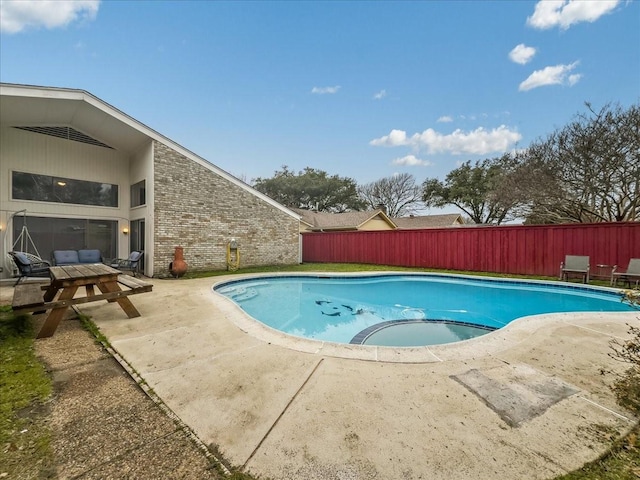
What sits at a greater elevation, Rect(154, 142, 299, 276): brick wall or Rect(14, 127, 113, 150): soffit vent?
Rect(14, 127, 113, 150): soffit vent

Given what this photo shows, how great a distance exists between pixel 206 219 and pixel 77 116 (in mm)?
4919

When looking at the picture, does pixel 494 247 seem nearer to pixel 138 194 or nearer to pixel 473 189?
pixel 138 194

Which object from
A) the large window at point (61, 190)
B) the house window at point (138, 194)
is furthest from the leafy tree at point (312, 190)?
the large window at point (61, 190)

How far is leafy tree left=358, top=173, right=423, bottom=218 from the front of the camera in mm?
32625

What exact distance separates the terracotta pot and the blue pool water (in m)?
1.77

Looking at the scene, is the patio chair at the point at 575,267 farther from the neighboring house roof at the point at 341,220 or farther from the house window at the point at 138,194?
the house window at the point at 138,194

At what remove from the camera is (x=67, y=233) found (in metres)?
9.51

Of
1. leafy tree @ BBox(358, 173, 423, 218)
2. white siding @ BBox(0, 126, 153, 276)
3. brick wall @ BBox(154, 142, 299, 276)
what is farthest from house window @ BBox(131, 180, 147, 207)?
leafy tree @ BBox(358, 173, 423, 218)

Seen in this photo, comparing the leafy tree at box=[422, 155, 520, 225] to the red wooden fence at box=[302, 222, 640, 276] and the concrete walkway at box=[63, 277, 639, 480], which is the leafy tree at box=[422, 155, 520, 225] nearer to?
the red wooden fence at box=[302, 222, 640, 276]

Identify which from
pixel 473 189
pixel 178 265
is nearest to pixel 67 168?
pixel 178 265

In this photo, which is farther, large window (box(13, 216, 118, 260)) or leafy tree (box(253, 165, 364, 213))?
leafy tree (box(253, 165, 364, 213))

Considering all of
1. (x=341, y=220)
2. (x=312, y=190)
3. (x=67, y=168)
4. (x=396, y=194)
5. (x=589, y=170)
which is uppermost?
(x=396, y=194)

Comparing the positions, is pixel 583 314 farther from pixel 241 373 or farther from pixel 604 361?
pixel 241 373

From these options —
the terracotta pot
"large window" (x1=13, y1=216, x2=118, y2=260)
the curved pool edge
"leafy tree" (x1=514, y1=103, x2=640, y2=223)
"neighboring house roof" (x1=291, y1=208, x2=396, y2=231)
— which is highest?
"leafy tree" (x1=514, y1=103, x2=640, y2=223)
